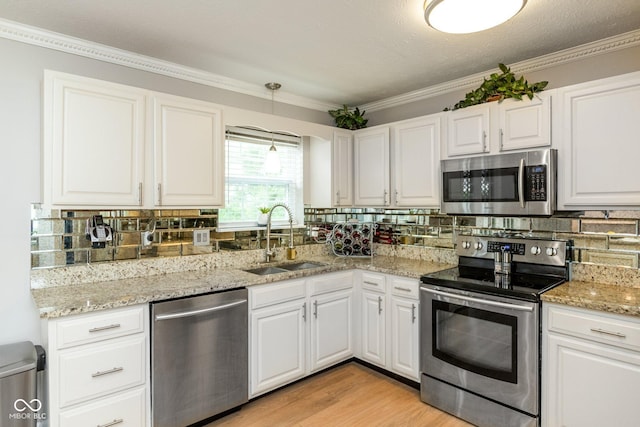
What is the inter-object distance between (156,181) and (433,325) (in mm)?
2129

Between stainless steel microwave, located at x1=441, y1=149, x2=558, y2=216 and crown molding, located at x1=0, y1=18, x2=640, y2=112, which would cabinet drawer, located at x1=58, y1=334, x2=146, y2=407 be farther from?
stainless steel microwave, located at x1=441, y1=149, x2=558, y2=216

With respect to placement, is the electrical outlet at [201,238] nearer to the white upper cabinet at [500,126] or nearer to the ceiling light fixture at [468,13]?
the white upper cabinet at [500,126]

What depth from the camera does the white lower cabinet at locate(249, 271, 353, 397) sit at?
259cm

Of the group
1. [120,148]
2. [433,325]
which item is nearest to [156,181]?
[120,148]

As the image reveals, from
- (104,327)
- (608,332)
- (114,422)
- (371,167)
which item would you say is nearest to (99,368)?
(104,327)

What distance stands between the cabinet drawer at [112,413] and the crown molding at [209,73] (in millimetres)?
2159

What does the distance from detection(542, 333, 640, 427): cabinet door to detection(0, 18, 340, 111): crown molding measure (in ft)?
9.47

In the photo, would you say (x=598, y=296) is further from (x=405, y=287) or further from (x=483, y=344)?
(x=405, y=287)

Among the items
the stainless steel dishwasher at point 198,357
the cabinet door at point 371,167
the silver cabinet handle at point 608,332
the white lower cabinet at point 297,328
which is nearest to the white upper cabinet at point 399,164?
the cabinet door at point 371,167

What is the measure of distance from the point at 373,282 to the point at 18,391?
233 cm

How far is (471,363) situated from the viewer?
94.4 inches

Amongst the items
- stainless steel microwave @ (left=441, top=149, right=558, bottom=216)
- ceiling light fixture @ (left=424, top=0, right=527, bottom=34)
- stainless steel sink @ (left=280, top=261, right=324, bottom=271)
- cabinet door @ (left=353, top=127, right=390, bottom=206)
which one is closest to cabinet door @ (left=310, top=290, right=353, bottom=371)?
stainless steel sink @ (left=280, top=261, right=324, bottom=271)

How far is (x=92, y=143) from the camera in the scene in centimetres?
220

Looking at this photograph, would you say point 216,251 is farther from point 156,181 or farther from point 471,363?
point 471,363
